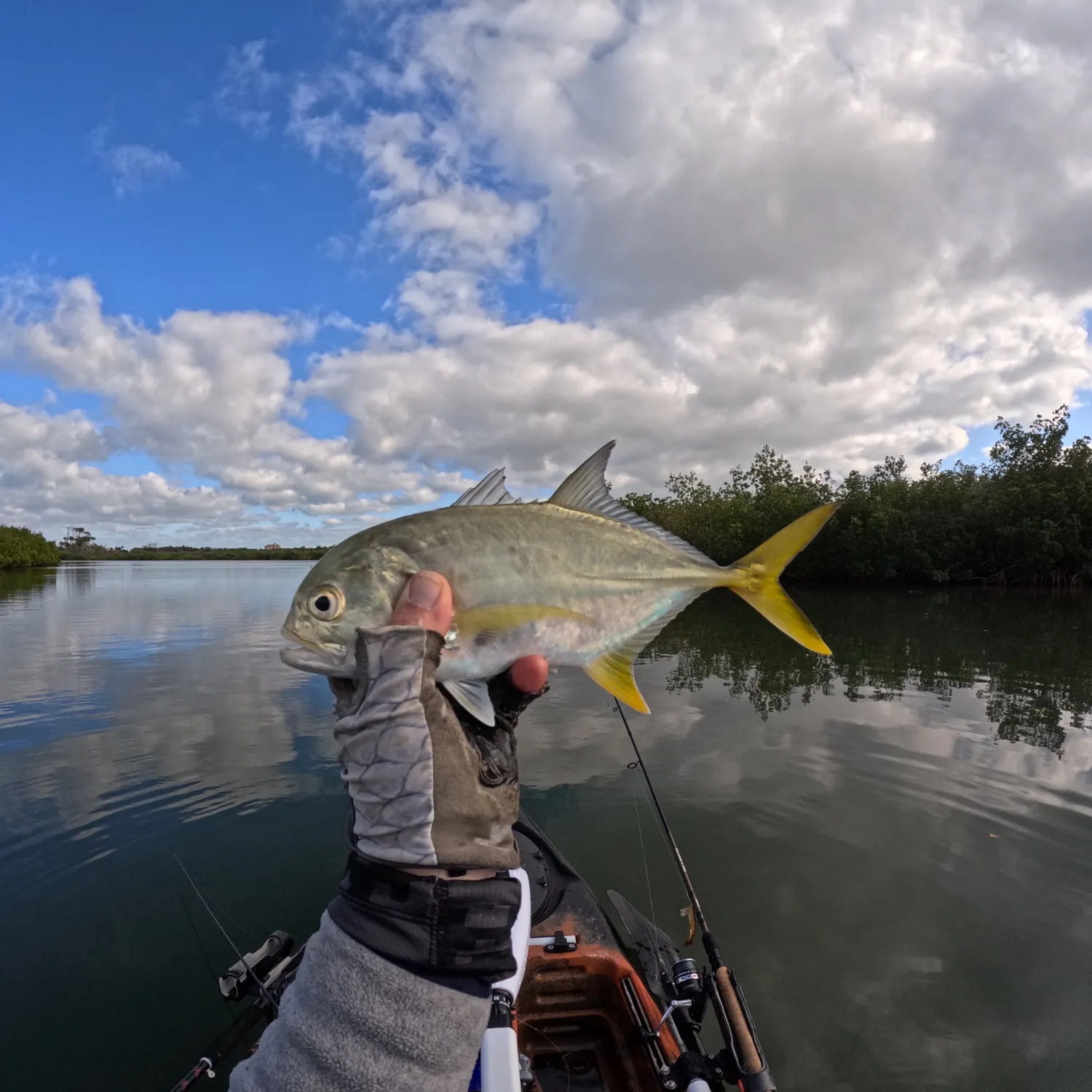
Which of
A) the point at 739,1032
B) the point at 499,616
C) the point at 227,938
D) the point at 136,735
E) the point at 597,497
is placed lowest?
the point at 227,938

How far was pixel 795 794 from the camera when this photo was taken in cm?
1141

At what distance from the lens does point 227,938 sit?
7129 millimetres

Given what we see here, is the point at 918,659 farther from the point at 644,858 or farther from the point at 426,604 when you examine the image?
the point at 426,604

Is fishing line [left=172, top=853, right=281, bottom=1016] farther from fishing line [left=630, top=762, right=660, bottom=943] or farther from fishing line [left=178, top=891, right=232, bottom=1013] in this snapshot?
fishing line [left=630, top=762, right=660, bottom=943]

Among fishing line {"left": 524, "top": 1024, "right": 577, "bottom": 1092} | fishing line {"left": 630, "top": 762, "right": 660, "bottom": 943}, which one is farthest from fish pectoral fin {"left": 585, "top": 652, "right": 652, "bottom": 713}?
fishing line {"left": 630, "top": 762, "right": 660, "bottom": 943}

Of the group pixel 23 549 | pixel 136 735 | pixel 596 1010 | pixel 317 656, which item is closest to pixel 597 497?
pixel 317 656

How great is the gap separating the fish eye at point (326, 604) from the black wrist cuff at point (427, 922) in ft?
3.33

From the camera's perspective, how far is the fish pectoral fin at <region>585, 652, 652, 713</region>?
121 inches

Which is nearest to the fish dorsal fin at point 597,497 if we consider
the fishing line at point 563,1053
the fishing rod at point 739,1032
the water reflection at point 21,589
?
the fishing rod at point 739,1032

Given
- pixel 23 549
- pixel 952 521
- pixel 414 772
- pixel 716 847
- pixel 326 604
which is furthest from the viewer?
pixel 23 549

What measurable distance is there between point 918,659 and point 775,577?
961 inches

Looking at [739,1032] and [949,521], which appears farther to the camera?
[949,521]

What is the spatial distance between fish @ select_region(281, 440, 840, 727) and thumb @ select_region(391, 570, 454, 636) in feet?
0.44

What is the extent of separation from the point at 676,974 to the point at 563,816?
5.93 m
